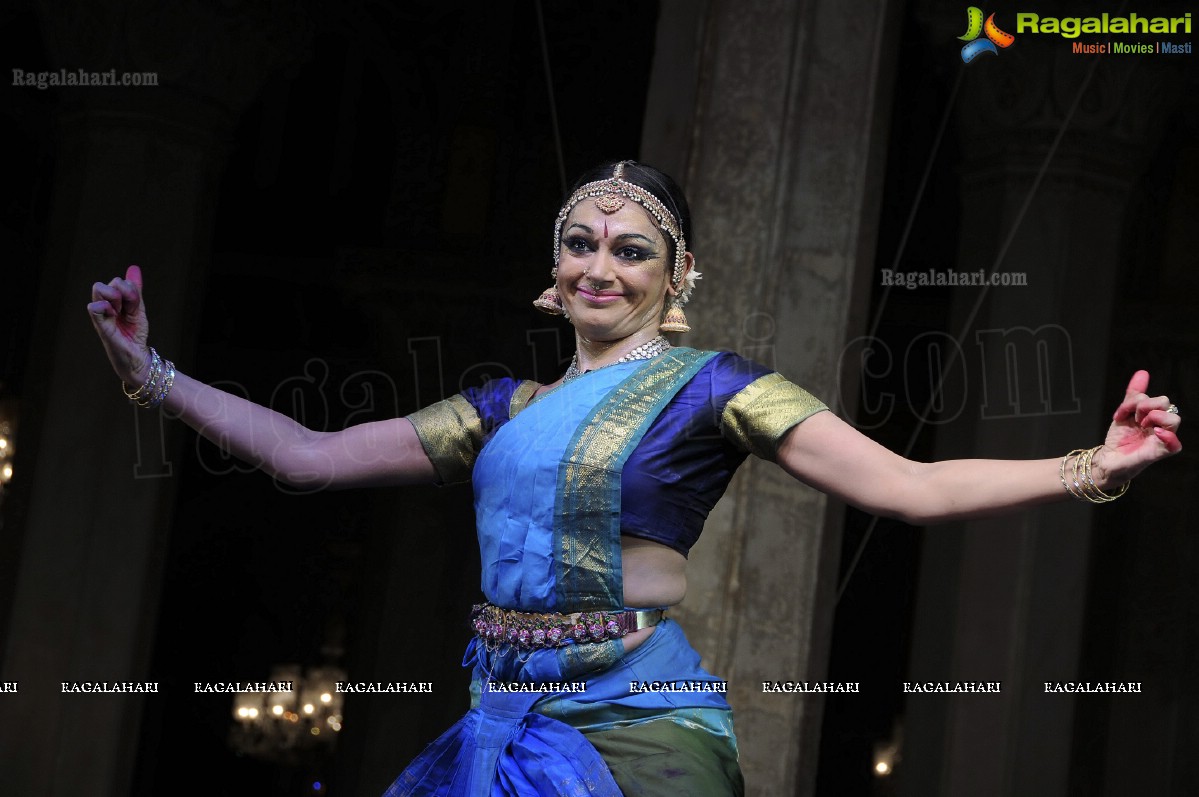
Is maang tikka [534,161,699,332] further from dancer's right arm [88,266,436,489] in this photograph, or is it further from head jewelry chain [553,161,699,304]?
dancer's right arm [88,266,436,489]

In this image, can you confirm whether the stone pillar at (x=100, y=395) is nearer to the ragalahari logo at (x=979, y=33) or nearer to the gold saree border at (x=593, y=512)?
the ragalahari logo at (x=979, y=33)

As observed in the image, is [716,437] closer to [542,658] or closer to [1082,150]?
[542,658]

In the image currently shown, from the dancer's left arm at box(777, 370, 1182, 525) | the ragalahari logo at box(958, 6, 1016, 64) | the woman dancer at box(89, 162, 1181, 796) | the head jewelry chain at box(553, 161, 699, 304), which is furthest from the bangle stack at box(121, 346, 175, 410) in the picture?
the ragalahari logo at box(958, 6, 1016, 64)

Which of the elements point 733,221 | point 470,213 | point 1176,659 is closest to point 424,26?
point 470,213

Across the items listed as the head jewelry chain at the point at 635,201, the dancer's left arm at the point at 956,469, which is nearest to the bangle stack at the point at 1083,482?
the dancer's left arm at the point at 956,469

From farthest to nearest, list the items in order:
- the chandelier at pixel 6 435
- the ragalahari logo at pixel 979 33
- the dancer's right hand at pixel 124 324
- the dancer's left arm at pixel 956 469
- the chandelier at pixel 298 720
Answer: the chandelier at pixel 298 720 → the chandelier at pixel 6 435 → the ragalahari logo at pixel 979 33 → the dancer's right hand at pixel 124 324 → the dancer's left arm at pixel 956 469

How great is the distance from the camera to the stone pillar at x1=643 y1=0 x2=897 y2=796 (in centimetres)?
351

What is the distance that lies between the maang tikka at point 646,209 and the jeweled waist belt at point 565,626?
0.50 meters

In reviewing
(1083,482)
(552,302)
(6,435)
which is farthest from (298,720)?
(1083,482)

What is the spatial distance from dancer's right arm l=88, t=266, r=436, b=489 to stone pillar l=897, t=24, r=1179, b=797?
10.6 ft

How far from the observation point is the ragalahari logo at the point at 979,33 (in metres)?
4.87

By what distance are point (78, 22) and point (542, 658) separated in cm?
401

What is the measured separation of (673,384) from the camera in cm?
242

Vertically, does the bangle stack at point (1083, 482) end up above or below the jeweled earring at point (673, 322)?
below
